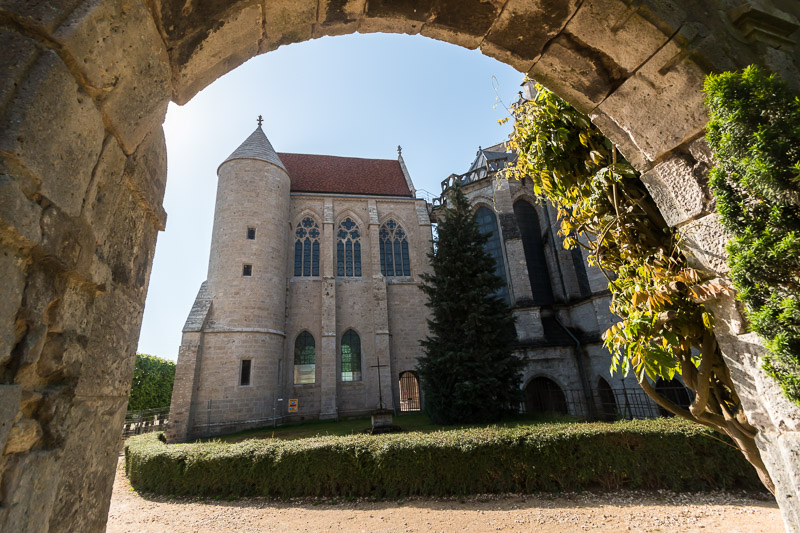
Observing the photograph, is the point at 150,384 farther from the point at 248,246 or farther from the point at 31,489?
the point at 31,489

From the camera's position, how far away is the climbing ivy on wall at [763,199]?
1.42 meters

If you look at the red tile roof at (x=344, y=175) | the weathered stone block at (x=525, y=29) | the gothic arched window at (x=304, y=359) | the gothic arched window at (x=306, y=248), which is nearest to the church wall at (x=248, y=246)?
the gothic arched window at (x=306, y=248)

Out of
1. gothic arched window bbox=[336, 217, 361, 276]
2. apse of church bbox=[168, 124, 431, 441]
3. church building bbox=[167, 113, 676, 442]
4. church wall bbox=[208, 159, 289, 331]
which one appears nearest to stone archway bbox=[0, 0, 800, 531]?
church building bbox=[167, 113, 676, 442]

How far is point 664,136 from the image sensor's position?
6.35 ft

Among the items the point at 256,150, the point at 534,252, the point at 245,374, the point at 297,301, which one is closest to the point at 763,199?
the point at 534,252

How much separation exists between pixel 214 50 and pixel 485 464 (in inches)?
286

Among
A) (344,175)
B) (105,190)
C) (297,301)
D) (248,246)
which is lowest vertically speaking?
(105,190)

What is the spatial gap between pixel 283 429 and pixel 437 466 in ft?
32.3

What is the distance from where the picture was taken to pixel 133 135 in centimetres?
145

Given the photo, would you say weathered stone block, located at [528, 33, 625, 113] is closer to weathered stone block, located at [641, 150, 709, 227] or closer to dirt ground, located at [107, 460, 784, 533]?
weathered stone block, located at [641, 150, 709, 227]

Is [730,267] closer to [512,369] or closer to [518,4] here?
[518,4]

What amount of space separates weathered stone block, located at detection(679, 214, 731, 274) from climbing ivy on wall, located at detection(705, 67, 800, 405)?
0.38ft

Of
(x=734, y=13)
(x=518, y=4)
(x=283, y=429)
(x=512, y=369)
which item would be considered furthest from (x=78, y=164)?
(x=283, y=429)

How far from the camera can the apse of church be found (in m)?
14.9
